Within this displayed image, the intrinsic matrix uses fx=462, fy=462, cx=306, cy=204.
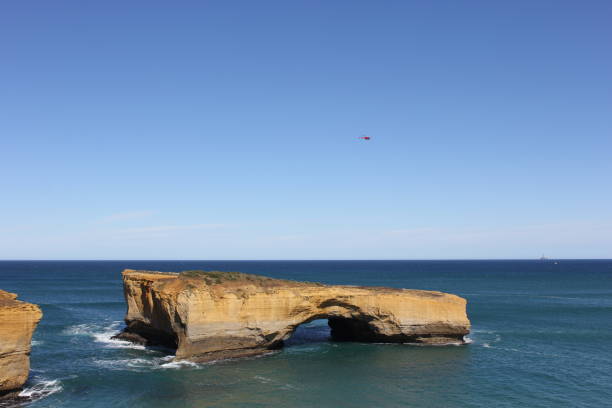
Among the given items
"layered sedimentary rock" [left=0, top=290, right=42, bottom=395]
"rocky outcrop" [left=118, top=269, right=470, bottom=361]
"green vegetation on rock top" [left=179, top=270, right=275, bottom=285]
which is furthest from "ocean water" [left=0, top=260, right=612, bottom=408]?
"green vegetation on rock top" [left=179, top=270, right=275, bottom=285]

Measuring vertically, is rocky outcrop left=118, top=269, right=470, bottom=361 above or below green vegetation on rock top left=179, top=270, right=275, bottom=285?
below

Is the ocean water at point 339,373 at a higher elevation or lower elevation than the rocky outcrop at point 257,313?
lower

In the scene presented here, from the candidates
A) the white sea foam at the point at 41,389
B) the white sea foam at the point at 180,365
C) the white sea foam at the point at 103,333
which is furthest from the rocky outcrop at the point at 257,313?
the white sea foam at the point at 41,389

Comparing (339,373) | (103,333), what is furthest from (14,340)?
(103,333)

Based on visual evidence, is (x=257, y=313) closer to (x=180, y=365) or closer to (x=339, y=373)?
(x=180, y=365)

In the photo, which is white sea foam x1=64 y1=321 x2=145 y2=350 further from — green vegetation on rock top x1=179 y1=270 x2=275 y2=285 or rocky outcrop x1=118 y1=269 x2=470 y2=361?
green vegetation on rock top x1=179 y1=270 x2=275 y2=285

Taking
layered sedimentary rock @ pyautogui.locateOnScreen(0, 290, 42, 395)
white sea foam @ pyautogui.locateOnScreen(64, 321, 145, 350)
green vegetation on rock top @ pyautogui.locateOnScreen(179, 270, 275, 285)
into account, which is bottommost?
white sea foam @ pyautogui.locateOnScreen(64, 321, 145, 350)

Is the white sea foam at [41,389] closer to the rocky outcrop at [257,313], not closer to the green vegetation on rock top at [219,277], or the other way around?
the rocky outcrop at [257,313]
